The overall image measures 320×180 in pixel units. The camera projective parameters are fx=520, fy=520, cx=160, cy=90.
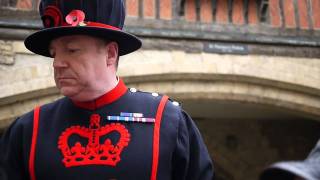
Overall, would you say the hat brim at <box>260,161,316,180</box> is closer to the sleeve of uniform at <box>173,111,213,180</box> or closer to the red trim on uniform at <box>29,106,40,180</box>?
the sleeve of uniform at <box>173,111,213,180</box>

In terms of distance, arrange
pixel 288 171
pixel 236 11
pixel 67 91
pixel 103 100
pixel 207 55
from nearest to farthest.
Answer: pixel 288 171 → pixel 67 91 → pixel 103 100 → pixel 207 55 → pixel 236 11

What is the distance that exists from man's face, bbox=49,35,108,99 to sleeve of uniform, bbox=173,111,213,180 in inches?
11.5

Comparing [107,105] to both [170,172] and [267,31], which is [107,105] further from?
[267,31]

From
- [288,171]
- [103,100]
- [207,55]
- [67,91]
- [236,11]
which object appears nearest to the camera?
[288,171]

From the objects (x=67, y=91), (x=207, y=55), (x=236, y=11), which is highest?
(x=67, y=91)

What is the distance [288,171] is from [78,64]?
734 millimetres

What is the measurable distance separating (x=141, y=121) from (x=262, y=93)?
2.87 m

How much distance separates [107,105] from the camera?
1.50m

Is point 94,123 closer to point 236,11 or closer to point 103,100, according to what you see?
point 103,100

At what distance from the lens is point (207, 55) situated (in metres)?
4.00

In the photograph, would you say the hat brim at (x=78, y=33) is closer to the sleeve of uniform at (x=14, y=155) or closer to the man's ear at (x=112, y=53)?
the man's ear at (x=112, y=53)

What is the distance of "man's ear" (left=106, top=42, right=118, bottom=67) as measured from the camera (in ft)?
4.80

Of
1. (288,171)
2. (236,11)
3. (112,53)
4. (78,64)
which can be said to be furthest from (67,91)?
(236,11)

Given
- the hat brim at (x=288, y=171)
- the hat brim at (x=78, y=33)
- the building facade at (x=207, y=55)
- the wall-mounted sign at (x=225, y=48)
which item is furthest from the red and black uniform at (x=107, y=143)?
the wall-mounted sign at (x=225, y=48)
